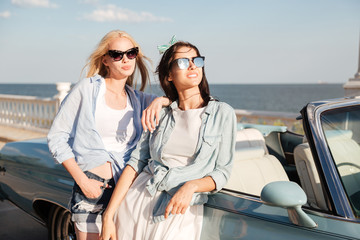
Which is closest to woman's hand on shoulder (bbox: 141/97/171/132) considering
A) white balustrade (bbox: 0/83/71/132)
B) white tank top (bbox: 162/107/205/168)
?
white tank top (bbox: 162/107/205/168)

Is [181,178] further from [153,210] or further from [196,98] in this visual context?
[196,98]

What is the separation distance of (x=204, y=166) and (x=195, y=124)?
9.8 inches

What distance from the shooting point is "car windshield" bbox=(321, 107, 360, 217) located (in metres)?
1.84

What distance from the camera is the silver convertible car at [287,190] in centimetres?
168

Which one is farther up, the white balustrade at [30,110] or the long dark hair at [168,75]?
the long dark hair at [168,75]

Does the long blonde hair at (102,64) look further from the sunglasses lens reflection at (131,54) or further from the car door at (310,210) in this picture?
the car door at (310,210)

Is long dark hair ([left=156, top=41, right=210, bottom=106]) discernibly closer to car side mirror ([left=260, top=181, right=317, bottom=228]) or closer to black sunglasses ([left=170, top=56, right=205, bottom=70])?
black sunglasses ([left=170, top=56, right=205, bottom=70])

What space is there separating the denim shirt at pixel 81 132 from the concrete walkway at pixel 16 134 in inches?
316

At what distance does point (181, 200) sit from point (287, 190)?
20.0 inches

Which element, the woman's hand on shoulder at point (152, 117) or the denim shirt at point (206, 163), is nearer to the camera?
the denim shirt at point (206, 163)

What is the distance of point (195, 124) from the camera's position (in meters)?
2.11

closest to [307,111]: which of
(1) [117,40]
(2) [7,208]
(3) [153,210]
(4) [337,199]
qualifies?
(4) [337,199]

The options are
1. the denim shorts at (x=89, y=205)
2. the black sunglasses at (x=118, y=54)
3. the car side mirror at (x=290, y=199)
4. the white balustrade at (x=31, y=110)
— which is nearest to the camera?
the car side mirror at (x=290, y=199)

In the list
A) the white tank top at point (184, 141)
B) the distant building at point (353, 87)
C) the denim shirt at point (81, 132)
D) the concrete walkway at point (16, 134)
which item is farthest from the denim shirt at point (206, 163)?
the concrete walkway at point (16, 134)
